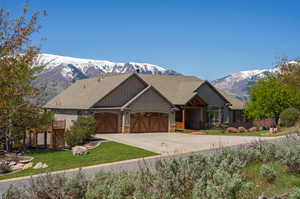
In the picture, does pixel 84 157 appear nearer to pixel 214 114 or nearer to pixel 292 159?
pixel 292 159

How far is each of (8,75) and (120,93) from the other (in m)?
27.3

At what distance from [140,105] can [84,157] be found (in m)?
14.2

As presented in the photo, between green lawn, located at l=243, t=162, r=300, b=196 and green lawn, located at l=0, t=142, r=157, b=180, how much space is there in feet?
32.3

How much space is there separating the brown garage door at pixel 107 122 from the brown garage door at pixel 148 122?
1.76 meters

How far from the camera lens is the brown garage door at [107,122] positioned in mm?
32344

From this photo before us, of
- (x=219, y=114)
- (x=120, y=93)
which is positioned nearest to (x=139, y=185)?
(x=120, y=93)

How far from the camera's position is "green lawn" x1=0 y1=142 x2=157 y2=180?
17756mm

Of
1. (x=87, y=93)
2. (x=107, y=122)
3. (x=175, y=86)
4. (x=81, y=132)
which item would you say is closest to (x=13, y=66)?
(x=81, y=132)

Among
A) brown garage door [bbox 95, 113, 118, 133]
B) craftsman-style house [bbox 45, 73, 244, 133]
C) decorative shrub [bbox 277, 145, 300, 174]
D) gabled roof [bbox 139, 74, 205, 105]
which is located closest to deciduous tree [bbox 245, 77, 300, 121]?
craftsman-style house [bbox 45, 73, 244, 133]

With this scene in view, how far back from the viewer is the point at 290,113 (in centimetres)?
3281

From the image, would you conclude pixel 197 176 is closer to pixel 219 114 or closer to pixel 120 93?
pixel 120 93

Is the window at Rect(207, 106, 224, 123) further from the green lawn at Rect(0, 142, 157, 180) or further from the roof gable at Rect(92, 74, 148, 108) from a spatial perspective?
the green lawn at Rect(0, 142, 157, 180)

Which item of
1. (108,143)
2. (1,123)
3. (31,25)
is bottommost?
(108,143)

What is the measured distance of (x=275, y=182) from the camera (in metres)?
10.1
